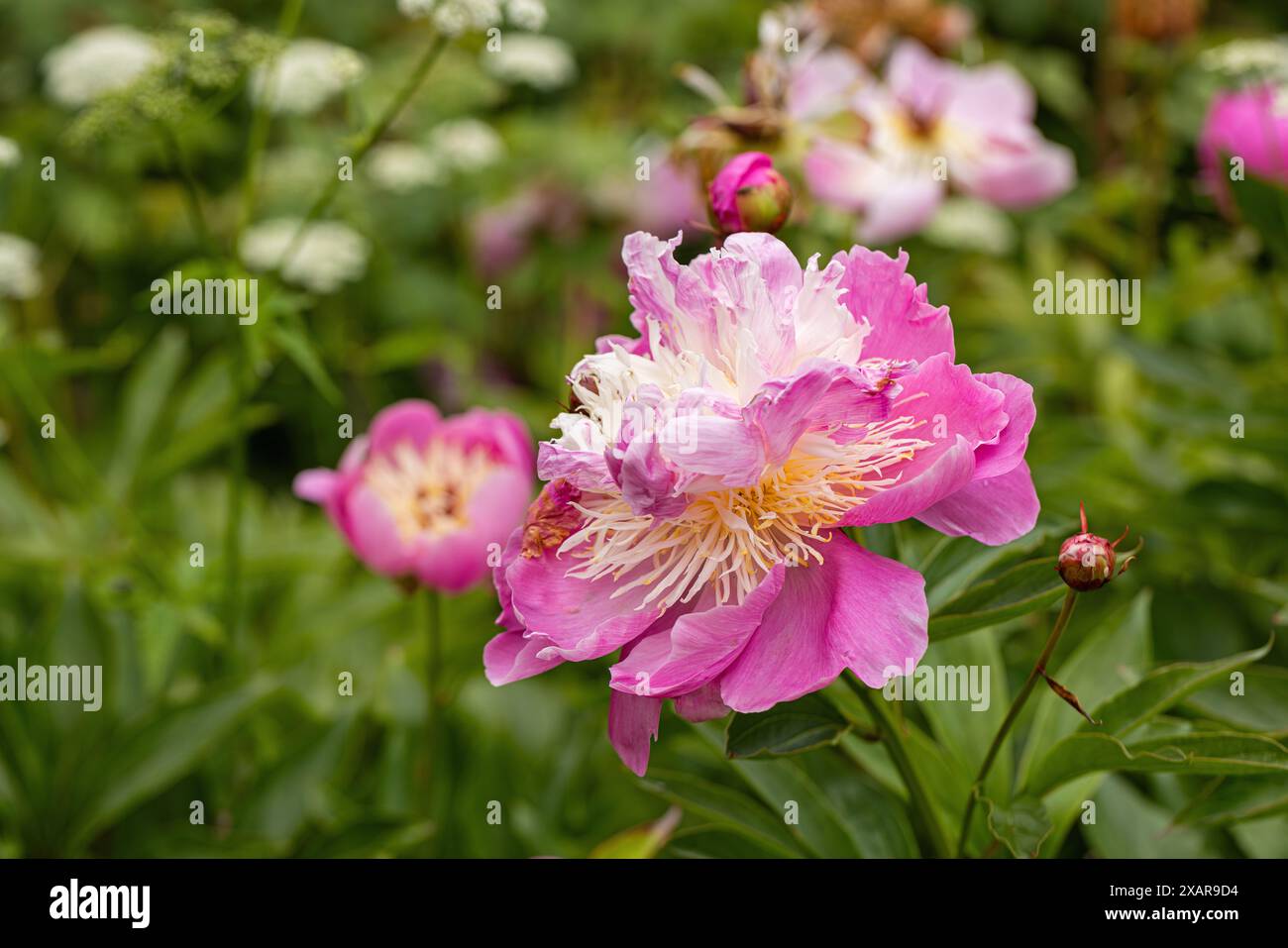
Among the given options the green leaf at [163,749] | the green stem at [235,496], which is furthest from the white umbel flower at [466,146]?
the green leaf at [163,749]

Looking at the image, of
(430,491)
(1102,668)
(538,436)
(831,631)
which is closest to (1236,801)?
(1102,668)

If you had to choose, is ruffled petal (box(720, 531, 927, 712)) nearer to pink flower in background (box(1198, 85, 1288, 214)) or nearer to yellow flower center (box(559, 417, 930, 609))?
yellow flower center (box(559, 417, 930, 609))

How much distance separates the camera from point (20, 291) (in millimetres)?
1294

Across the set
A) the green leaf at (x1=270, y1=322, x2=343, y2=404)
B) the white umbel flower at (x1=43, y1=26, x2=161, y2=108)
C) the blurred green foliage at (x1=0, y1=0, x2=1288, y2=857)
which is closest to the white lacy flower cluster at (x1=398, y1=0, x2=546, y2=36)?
the blurred green foliage at (x1=0, y1=0, x2=1288, y2=857)

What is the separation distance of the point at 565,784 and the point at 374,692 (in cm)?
21

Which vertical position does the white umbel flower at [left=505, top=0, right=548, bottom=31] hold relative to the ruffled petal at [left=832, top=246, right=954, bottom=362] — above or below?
above

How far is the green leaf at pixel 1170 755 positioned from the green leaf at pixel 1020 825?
0.02 m

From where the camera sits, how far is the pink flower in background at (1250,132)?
1.36 m

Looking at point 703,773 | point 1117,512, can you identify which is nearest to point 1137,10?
point 1117,512

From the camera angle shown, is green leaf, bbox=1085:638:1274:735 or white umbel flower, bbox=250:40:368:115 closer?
green leaf, bbox=1085:638:1274:735

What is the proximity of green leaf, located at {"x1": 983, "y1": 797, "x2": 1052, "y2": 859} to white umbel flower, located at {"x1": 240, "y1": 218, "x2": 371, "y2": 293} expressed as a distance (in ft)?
3.53

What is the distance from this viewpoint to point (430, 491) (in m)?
1.07

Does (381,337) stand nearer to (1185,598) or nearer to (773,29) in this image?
(773,29)

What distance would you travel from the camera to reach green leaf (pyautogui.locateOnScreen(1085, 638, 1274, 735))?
0.68 meters
